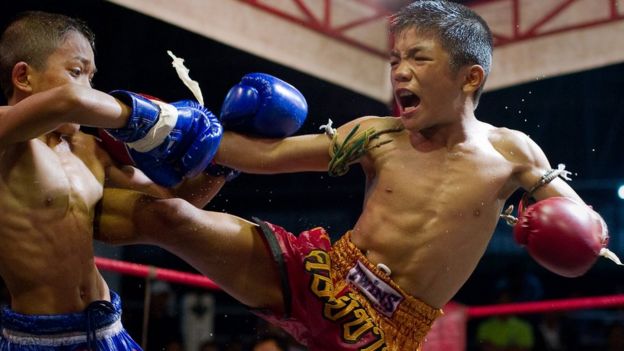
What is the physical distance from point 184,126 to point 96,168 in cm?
29

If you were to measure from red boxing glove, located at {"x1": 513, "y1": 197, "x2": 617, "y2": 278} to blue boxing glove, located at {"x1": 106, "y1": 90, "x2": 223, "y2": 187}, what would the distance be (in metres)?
0.70

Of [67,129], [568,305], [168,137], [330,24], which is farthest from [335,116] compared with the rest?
[168,137]

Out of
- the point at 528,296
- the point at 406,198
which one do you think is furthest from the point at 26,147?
the point at 528,296

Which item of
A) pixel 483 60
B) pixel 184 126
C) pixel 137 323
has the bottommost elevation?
pixel 137 323

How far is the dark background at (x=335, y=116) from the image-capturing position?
21.8 feet

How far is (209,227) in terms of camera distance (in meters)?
2.05

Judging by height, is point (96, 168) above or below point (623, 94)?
below

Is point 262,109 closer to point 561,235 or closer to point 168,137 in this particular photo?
point 168,137

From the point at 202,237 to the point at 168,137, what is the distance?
231 mm

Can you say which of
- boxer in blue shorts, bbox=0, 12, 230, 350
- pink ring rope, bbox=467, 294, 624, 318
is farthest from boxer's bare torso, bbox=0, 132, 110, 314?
pink ring rope, bbox=467, 294, 624, 318

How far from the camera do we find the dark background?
6633mm

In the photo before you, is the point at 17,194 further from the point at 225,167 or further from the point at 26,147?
the point at 225,167

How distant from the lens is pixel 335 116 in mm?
6926

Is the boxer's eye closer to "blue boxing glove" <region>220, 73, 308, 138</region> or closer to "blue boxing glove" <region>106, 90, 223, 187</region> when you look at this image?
"blue boxing glove" <region>220, 73, 308, 138</region>
